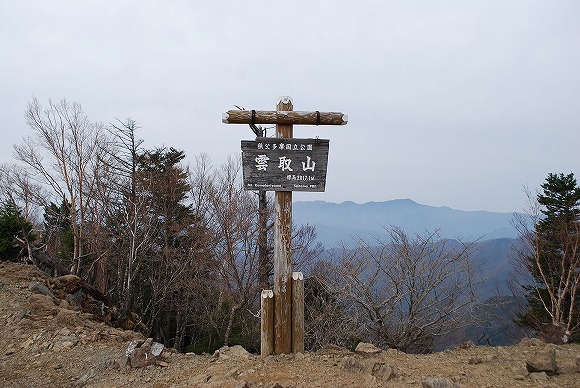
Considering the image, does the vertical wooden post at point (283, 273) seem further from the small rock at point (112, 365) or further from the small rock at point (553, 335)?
the small rock at point (553, 335)

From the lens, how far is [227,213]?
12031 millimetres

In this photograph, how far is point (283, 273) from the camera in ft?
14.7

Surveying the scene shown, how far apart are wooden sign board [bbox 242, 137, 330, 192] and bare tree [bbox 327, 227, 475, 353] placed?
414 centimetres

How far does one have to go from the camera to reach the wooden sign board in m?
4.38

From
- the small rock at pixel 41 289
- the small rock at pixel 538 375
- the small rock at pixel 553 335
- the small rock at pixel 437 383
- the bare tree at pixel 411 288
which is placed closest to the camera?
the small rock at pixel 437 383

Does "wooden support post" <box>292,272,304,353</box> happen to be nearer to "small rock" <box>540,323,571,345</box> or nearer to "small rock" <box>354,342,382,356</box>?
"small rock" <box>354,342,382,356</box>

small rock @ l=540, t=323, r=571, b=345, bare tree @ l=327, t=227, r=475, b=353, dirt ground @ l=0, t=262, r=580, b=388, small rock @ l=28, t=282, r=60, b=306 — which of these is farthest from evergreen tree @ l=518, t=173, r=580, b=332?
small rock @ l=28, t=282, r=60, b=306

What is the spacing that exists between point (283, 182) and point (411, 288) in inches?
205

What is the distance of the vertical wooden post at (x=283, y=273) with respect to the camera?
4.43 m

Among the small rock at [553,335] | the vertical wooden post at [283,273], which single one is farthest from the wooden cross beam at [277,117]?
the small rock at [553,335]

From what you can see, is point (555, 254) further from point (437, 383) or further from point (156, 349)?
point (156, 349)

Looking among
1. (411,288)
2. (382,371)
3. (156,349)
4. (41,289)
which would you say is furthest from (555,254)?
(41,289)

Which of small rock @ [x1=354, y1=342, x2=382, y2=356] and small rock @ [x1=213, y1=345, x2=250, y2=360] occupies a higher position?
small rock @ [x1=354, y1=342, x2=382, y2=356]

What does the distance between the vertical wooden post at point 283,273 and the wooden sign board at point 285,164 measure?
184 millimetres
